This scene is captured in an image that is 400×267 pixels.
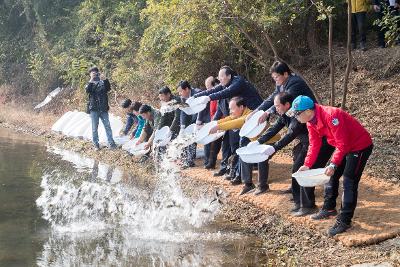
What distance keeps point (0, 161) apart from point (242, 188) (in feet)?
20.5

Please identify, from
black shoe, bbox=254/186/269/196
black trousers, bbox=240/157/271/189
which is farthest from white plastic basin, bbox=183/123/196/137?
black shoe, bbox=254/186/269/196

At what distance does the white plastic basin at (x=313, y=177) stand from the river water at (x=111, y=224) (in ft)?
2.95

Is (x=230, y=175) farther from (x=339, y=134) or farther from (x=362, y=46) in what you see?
(x=362, y=46)

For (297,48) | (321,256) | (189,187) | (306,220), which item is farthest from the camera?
(297,48)

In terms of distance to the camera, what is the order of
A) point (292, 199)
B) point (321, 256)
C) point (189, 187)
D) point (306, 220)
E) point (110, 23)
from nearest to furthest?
point (321, 256), point (306, 220), point (292, 199), point (189, 187), point (110, 23)

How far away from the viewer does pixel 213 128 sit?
8453 mm

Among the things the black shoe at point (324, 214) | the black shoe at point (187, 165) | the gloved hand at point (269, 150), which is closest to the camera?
the black shoe at point (324, 214)

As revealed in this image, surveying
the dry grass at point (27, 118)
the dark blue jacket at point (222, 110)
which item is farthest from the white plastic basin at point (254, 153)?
the dry grass at point (27, 118)

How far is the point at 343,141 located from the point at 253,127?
2108 mm

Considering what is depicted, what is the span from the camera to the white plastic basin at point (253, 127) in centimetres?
766

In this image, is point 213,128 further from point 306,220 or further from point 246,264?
point 246,264

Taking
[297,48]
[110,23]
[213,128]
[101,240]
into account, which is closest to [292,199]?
[213,128]

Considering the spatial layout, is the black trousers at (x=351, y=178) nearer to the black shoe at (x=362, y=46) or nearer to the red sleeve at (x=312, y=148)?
the red sleeve at (x=312, y=148)

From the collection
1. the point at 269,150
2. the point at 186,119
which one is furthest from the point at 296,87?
the point at 186,119
